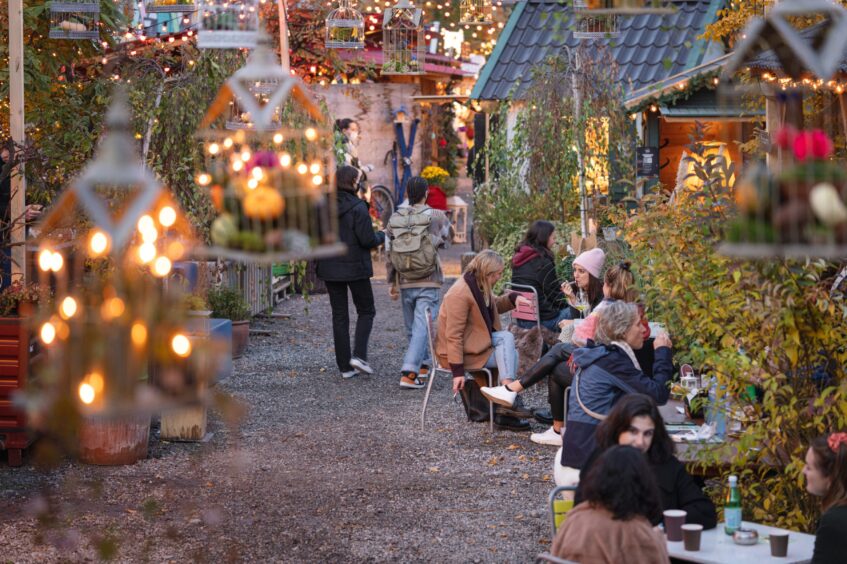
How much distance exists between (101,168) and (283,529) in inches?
163

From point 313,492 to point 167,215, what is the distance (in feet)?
14.1

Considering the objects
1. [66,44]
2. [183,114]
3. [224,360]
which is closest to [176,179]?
[183,114]

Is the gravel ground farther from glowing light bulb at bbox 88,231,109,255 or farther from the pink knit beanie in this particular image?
glowing light bulb at bbox 88,231,109,255

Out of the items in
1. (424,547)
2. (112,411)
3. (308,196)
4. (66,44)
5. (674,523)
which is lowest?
(424,547)

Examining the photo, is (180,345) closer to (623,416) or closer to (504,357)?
(623,416)

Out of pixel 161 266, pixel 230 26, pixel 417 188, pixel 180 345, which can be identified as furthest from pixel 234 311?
pixel 180 345

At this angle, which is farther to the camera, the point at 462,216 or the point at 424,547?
the point at 462,216

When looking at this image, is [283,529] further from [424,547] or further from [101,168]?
[101,168]

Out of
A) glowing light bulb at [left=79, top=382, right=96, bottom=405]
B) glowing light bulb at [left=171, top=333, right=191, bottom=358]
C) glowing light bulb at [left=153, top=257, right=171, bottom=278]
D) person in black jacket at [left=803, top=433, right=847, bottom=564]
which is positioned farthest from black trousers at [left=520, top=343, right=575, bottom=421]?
glowing light bulb at [left=79, top=382, right=96, bottom=405]

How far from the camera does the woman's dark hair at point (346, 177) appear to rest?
940cm

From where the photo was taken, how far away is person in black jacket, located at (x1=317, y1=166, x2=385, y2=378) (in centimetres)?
990

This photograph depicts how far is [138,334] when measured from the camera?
266 cm

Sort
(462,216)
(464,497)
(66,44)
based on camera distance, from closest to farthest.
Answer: (464,497) < (66,44) < (462,216)

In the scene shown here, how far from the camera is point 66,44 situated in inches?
415
